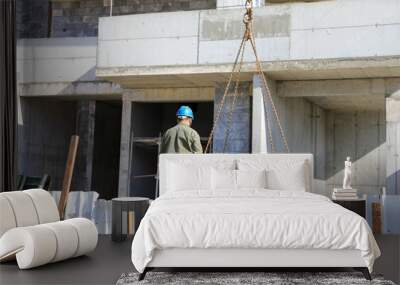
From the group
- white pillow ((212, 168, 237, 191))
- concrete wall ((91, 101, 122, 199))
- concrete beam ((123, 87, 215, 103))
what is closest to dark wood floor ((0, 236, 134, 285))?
white pillow ((212, 168, 237, 191))

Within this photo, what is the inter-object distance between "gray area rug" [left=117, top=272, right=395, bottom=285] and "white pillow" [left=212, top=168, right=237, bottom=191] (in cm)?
153

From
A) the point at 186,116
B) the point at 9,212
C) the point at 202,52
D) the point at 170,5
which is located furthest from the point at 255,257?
the point at 170,5

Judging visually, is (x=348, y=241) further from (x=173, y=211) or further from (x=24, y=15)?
(x=24, y=15)

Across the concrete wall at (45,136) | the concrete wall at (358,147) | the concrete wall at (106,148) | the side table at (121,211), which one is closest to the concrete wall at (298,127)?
the concrete wall at (358,147)

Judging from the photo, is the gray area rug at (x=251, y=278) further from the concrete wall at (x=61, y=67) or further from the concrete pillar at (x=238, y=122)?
the concrete wall at (x=61, y=67)

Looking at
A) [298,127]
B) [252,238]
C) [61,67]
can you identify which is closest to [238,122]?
[298,127]

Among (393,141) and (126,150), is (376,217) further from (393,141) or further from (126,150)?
(126,150)

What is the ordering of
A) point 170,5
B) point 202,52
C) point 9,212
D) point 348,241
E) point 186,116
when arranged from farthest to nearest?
point 170,5 < point 202,52 < point 186,116 < point 9,212 < point 348,241

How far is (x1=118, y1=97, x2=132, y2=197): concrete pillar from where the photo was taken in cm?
1025

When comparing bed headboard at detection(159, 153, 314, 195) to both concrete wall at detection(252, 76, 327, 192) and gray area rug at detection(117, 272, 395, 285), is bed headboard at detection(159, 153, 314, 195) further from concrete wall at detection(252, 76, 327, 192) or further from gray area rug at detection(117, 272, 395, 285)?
gray area rug at detection(117, 272, 395, 285)

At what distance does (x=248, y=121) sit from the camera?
29.3ft

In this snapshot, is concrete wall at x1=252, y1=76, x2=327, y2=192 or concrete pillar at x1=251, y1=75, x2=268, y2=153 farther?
concrete wall at x1=252, y1=76, x2=327, y2=192

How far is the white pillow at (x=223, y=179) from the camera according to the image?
5.32 metres

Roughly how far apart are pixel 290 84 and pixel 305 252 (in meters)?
5.39
